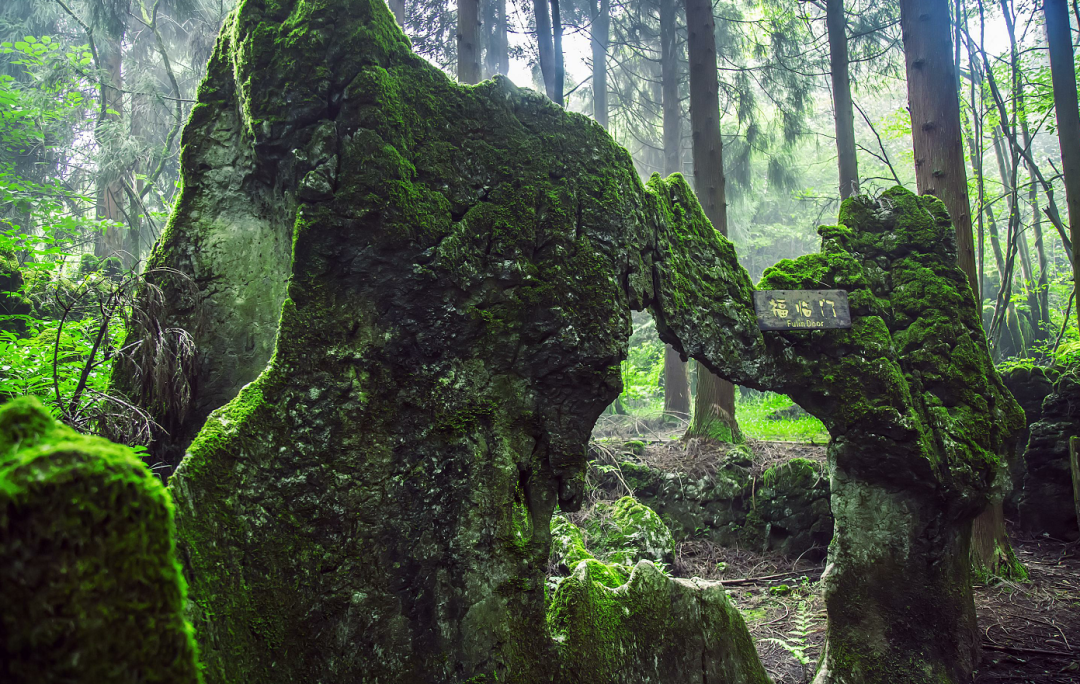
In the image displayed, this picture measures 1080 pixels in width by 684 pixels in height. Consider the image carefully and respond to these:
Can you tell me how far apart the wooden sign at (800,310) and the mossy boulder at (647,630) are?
1.88 meters

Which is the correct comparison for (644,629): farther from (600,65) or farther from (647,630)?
(600,65)

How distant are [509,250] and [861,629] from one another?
360cm

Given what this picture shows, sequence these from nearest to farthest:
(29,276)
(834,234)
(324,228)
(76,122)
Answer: (324,228) < (834,234) < (29,276) < (76,122)

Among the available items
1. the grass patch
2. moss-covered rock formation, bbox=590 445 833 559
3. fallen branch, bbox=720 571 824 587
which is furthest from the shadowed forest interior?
the grass patch

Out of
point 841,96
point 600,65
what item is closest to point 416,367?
point 841,96

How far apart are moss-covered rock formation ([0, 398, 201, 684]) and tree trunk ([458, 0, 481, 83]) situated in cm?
696

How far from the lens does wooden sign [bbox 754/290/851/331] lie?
4.14 metres

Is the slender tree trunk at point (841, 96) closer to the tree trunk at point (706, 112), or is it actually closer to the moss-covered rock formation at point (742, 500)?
the tree trunk at point (706, 112)

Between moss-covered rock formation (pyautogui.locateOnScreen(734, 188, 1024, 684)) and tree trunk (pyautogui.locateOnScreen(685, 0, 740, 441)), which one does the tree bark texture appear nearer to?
tree trunk (pyautogui.locateOnScreen(685, 0, 740, 441))

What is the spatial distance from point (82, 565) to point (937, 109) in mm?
7454

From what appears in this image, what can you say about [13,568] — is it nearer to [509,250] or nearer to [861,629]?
[509,250]

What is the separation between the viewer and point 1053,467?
6922mm

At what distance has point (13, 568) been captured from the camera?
1030 millimetres

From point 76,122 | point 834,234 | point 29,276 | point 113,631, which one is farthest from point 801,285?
point 76,122
